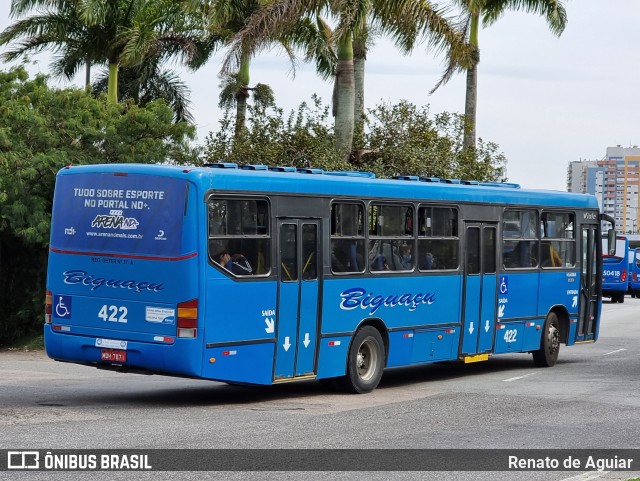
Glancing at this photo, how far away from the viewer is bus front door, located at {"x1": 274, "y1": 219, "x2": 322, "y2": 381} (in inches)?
570

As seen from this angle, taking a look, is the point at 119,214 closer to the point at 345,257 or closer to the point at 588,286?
the point at 345,257

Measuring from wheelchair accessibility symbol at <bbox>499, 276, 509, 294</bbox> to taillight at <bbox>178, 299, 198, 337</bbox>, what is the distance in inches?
269

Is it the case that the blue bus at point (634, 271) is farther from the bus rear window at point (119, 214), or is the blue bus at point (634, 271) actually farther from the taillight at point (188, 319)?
the taillight at point (188, 319)

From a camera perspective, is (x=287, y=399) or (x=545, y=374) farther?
(x=545, y=374)

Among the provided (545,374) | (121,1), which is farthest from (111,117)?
(545,374)

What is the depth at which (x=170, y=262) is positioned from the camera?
44.2 ft

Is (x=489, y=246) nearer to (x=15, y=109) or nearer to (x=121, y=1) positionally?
(x=15, y=109)

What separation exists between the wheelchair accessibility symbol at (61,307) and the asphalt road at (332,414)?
1.01m

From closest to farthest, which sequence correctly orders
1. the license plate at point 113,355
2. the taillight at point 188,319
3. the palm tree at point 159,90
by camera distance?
the taillight at point 188,319 < the license plate at point 113,355 < the palm tree at point 159,90

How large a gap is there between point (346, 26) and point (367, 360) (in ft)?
36.5

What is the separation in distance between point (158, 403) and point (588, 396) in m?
5.67

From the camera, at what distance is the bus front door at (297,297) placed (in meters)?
14.5

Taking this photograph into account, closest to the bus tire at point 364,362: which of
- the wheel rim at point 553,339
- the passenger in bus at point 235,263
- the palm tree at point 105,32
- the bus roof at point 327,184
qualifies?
the bus roof at point 327,184

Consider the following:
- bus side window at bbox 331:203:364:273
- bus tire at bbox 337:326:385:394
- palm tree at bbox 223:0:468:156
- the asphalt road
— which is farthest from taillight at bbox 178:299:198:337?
palm tree at bbox 223:0:468:156
